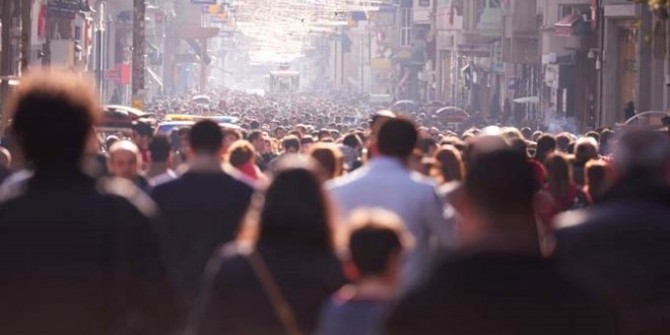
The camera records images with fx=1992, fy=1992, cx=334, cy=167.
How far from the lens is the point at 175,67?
155000 millimetres

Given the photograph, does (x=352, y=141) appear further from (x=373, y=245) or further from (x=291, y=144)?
(x=373, y=245)

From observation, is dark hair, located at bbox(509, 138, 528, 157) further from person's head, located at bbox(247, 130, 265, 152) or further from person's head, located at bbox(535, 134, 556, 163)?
person's head, located at bbox(247, 130, 265, 152)

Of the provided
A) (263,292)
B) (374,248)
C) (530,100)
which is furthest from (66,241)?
(530,100)

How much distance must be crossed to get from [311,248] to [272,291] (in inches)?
9.5

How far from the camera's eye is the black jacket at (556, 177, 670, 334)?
8.53 metres

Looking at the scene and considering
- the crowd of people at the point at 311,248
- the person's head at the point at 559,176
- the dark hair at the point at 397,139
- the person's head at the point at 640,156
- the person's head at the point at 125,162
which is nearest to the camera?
the crowd of people at the point at 311,248

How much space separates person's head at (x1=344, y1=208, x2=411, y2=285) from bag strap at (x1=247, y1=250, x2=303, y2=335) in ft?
1.84

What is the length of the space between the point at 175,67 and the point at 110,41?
5553 cm

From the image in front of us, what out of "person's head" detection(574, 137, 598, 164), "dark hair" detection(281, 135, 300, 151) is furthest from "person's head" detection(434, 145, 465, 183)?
"dark hair" detection(281, 135, 300, 151)

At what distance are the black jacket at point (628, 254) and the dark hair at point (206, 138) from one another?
2693 mm

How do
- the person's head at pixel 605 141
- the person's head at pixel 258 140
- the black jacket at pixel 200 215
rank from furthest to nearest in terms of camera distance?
1. the person's head at pixel 605 141
2. the person's head at pixel 258 140
3. the black jacket at pixel 200 215

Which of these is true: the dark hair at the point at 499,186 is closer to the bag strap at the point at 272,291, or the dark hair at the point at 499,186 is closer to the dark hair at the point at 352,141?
the bag strap at the point at 272,291

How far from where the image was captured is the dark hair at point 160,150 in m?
15.7

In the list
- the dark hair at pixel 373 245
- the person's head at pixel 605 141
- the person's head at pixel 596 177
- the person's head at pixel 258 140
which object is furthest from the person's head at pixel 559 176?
the person's head at pixel 605 141
